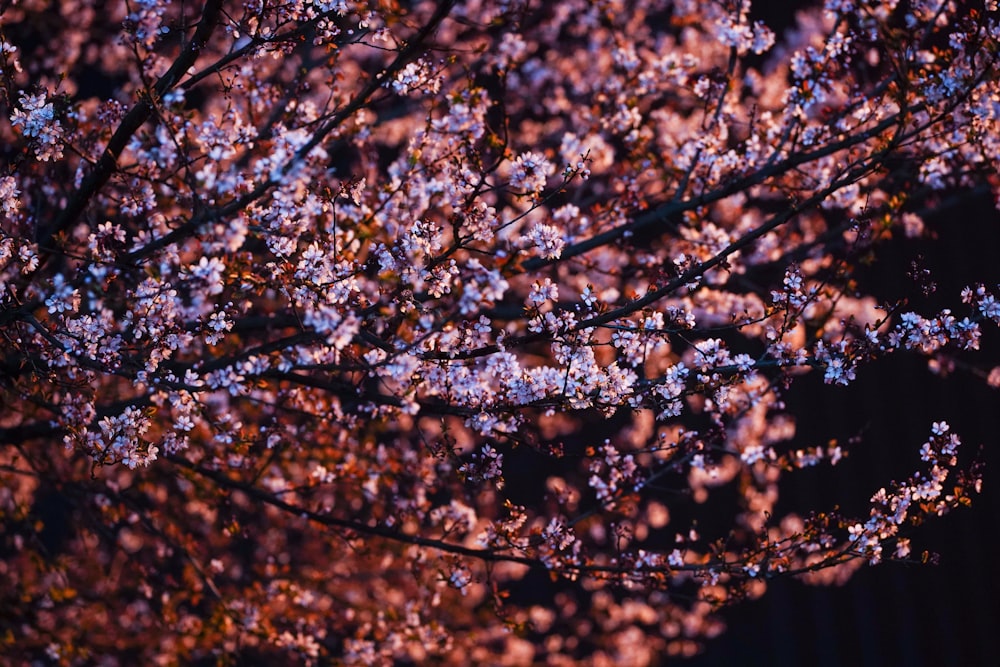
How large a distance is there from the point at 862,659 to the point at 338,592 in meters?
4.74

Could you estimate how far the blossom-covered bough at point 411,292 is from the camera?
11.8 ft

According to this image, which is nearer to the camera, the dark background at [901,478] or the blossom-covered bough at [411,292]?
the blossom-covered bough at [411,292]

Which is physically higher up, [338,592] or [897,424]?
[897,424]

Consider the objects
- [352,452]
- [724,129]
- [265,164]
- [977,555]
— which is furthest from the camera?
[977,555]

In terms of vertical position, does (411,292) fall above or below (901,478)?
below

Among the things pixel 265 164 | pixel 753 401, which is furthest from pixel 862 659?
pixel 265 164

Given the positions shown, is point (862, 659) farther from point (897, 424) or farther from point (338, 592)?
point (338, 592)

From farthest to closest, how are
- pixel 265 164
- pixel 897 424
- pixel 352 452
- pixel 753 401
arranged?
1. pixel 897 424
2. pixel 352 452
3. pixel 753 401
4. pixel 265 164

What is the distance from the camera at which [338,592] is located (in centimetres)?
819

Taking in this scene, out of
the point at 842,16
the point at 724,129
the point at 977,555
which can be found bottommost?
the point at 977,555

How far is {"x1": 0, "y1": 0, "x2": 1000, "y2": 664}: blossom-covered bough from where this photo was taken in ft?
11.8

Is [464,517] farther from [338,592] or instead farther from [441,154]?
[338,592]

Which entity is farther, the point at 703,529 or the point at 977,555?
the point at 703,529

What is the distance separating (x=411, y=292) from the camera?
355cm
